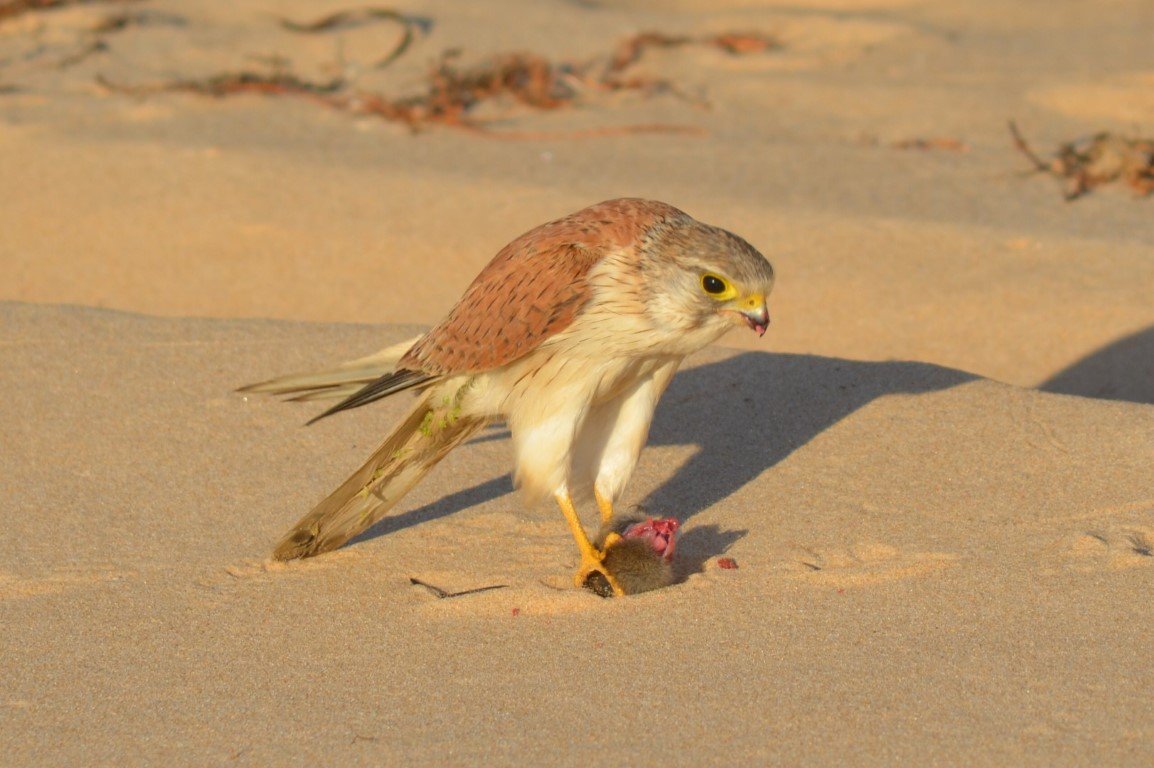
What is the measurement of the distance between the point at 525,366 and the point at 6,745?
1665 millimetres

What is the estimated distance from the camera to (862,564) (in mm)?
4219

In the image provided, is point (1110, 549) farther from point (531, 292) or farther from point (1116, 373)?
point (1116, 373)

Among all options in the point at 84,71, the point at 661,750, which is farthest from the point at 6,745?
the point at 84,71

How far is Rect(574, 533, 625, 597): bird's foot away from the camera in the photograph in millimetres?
4117

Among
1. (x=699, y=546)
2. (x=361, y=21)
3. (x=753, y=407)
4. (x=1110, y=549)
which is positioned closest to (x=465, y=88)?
(x=361, y=21)

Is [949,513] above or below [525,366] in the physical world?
below

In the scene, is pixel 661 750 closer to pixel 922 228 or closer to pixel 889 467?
pixel 889 467

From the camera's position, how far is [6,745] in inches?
133

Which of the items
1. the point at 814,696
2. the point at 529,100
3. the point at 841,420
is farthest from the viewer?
the point at 529,100

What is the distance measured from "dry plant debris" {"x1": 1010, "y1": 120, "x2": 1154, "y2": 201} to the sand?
167 mm

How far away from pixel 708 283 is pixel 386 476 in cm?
126

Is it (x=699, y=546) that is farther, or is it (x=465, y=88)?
(x=465, y=88)

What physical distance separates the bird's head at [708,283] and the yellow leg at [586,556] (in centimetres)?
71

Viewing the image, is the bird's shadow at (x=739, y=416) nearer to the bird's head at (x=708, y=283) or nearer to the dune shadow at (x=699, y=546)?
the dune shadow at (x=699, y=546)
